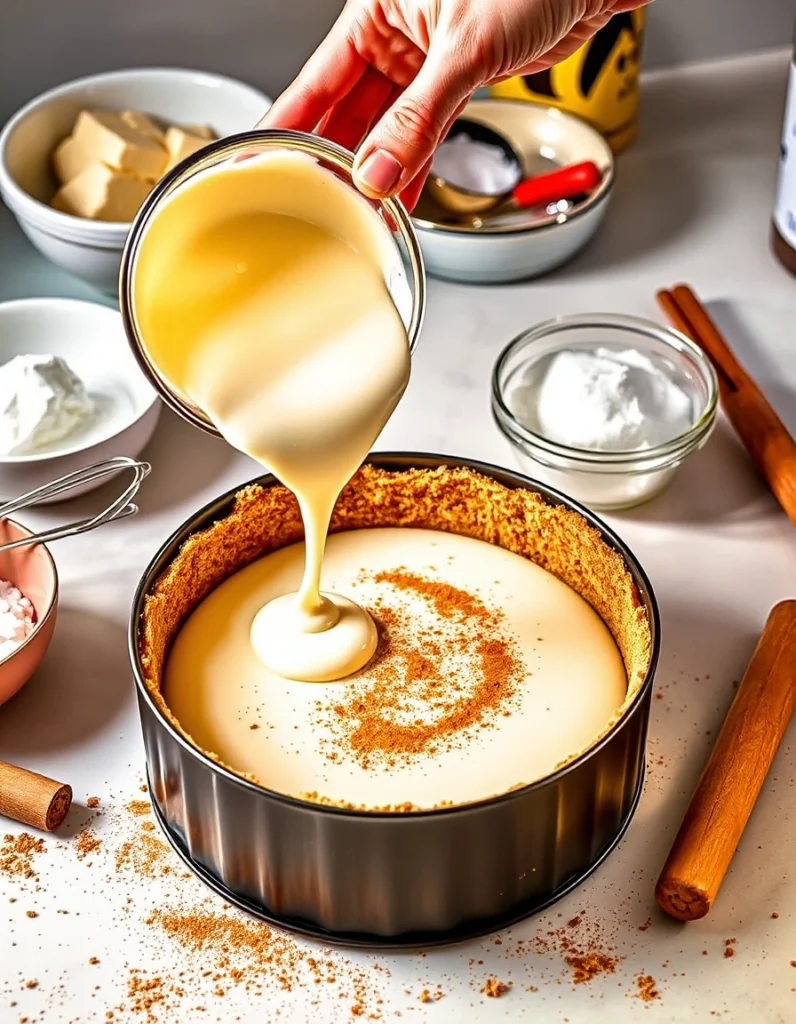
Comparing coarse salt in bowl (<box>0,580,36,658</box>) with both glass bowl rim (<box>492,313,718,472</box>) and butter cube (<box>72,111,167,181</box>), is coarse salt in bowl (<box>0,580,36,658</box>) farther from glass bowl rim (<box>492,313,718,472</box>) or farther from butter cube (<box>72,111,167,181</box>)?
butter cube (<box>72,111,167,181</box>)

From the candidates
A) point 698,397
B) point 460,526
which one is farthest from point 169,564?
point 698,397

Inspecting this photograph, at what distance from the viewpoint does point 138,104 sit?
5.82ft

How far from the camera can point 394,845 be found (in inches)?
36.9

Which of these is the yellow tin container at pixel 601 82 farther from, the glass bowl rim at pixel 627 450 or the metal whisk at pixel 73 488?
the metal whisk at pixel 73 488

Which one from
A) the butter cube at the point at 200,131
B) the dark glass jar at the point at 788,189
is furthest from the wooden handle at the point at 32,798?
the dark glass jar at the point at 788,189

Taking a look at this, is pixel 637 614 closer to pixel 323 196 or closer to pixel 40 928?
pixel 323 196

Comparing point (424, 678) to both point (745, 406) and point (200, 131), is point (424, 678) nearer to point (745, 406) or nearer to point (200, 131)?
point (745, 406)

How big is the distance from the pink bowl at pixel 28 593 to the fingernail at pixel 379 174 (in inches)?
18.3

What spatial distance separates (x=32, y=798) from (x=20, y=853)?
0.05m

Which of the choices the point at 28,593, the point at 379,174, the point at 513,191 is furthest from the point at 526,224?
the point at 28,593

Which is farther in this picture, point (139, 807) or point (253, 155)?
point (139, 807)

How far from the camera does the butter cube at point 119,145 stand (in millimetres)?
1641

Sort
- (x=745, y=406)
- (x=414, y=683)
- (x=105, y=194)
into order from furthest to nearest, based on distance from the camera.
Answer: (x=105, y=194)
(x=745, y=406)
(x=414, y=683)

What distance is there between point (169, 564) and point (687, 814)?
1.56 ft
